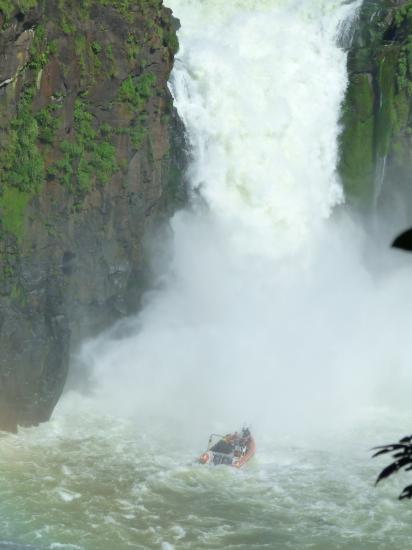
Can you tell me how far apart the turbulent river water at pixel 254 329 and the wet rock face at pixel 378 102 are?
0.66 meters

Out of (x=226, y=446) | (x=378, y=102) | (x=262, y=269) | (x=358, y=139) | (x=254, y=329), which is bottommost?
(x=226, y=446)

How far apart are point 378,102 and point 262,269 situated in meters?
7.46

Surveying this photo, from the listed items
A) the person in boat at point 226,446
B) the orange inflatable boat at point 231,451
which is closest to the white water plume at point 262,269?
the orange inflatable boat at point 231,451

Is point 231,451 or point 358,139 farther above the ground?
point 358,139

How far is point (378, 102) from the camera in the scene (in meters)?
34.0

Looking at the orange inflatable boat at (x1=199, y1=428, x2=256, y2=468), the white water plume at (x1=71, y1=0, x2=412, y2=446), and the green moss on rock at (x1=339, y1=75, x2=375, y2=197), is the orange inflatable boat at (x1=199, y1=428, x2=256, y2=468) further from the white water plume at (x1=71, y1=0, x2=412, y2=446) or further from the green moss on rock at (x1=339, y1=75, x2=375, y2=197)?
the green moss on rock at (x1=339, y1=75, x2=375, y2=197)

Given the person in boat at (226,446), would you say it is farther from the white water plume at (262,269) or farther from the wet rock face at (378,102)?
the wet rock face at (378,102)

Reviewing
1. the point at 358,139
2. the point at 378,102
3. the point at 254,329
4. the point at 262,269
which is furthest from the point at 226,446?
the point at 378,102

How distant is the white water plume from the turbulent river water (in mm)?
58

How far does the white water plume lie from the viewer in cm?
2922

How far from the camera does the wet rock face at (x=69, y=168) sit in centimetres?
2320

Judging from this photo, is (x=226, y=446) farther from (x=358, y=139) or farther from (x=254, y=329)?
(x=358, y=139)

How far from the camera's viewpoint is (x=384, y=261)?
34.8m

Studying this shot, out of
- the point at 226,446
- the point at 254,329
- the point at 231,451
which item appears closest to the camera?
the point at 231,451
